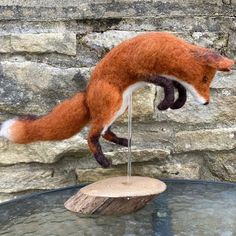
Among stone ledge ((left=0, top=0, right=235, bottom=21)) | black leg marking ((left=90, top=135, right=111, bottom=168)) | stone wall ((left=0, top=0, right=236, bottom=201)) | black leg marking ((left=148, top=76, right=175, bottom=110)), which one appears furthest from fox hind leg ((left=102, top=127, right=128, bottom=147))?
stone ledge ((left=0, top=0, right=235, bottom=21))

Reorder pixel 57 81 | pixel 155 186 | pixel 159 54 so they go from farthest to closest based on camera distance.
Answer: pixel 57 81, pixel 155 186, pixel 159 54

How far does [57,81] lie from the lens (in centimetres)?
143

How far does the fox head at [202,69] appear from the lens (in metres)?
0.95

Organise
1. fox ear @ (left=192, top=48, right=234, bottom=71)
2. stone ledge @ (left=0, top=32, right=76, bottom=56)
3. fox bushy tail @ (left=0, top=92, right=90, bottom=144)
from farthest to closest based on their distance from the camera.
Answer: stone ledge @ (left=0, top=32, right=76, bottom=56) < fox bushy tail @ (left=0, top=92, right=90, bottom=144) < fox ear @ (left=192, top=48, right=234, bottom=71)

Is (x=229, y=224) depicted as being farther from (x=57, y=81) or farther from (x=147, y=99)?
(x=57, y=81)

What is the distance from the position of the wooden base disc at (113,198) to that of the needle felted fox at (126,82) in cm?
6

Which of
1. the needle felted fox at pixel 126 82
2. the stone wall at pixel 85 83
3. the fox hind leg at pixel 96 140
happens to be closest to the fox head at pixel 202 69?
the needle felted fox at pixel 126 82

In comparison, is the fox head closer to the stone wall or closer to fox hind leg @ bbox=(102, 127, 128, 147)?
fox hind leg @ bbox=(102, 127, 128, 147)

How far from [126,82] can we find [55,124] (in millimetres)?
169

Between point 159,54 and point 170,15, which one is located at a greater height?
point 170,15

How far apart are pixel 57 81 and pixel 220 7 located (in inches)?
19.4

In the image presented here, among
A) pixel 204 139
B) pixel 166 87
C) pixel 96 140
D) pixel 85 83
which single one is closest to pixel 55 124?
pixel 96 140

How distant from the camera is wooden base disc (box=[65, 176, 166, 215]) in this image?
3.35 feet

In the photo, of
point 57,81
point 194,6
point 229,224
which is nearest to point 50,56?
point 57,81
